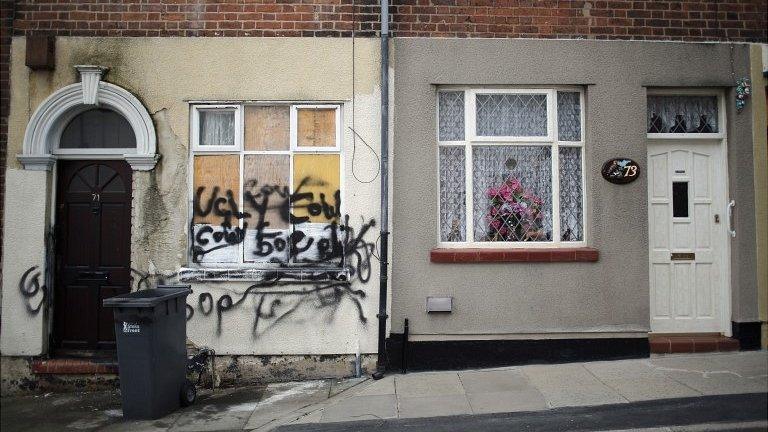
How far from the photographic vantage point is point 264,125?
738 cm

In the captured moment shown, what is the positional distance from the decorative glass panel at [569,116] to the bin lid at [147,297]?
4.65 meters

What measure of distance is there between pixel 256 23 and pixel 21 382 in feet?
16.3

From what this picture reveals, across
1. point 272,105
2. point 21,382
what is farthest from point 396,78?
point 21,382

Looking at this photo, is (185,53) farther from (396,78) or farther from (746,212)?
(746,212)

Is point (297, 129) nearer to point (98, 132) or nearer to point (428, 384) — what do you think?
point (98, 132)

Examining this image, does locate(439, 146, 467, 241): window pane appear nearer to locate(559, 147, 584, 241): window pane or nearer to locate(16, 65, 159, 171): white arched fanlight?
locate(559, 147, 584, 241): window pane

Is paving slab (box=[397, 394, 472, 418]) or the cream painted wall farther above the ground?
the cream painted wall

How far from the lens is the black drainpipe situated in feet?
23.2

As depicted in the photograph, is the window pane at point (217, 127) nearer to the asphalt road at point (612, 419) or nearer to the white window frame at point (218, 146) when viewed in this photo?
the white window frame at point (218, 146)

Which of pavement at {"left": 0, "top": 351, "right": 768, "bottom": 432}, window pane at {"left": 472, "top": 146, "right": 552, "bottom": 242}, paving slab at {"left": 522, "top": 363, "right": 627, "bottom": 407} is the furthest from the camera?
window pane at {"left": 472, "top": 146, "right": 552, "bottom": 242}

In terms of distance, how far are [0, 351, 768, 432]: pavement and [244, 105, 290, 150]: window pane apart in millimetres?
2825

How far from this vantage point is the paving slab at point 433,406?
5.78 meters

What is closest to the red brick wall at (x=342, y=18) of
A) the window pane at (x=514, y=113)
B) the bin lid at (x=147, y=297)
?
the window pane at (x=514, y=113)

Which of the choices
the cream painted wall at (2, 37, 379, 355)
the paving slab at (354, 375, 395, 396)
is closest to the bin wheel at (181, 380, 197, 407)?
the cream painted wall at (2, 37, 379, 355)
